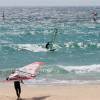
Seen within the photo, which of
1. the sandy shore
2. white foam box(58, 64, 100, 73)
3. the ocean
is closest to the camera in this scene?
the sandy shore

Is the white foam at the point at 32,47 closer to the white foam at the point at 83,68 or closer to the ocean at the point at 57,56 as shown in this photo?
the ocean at the point at 57,56

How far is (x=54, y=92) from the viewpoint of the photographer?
63.4ft

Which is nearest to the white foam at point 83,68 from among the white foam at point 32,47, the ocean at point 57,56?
the ocean at point 57,56

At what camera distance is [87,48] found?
39.2 meters

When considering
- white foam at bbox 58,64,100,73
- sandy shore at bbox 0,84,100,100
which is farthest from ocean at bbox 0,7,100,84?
sandy shore at bbox 0,84,100,100

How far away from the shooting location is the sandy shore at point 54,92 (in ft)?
58.7

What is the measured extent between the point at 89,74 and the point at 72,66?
3.71 metres

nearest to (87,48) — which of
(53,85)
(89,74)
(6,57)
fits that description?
(6,57)

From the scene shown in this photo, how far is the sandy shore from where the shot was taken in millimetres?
17906

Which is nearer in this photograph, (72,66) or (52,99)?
(52,99)

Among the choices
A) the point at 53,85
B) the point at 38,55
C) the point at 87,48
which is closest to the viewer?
the point at 53,85

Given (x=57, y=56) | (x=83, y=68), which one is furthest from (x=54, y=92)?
(x=57, y=56)

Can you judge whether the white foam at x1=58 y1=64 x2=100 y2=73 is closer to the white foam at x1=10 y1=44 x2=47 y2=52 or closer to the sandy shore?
the sandy shore

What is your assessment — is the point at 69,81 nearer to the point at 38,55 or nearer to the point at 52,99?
the point at 52,99
